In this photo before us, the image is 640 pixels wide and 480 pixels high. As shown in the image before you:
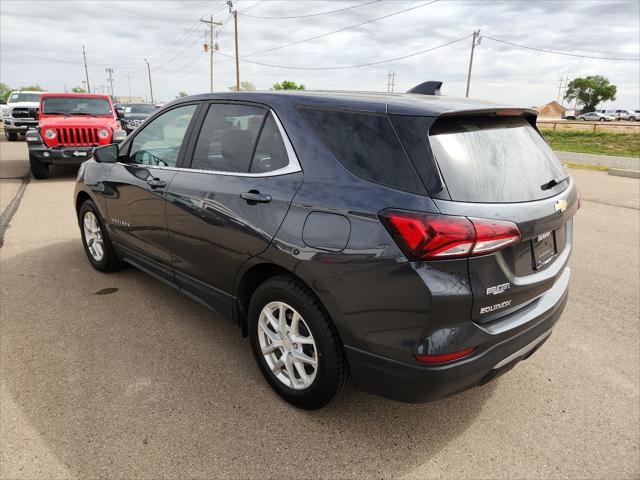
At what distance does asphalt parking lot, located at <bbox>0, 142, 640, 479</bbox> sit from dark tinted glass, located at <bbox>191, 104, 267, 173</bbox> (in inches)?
52.2

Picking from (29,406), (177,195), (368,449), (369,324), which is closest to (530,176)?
(369,324)

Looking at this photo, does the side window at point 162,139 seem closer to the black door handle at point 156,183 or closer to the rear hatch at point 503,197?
the black door handle at point 156,183

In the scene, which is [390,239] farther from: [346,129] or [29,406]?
[29,406]

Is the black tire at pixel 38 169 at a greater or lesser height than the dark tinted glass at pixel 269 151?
lesser

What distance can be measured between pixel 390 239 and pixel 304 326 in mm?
811

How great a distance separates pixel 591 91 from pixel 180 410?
111 metres

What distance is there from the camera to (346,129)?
226 cm

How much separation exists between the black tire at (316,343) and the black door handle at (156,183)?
48.7 inches

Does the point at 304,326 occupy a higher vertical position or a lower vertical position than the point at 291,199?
lower

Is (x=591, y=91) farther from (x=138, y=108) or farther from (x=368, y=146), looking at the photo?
(x=368, y=146)

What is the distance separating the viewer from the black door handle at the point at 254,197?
249 cm

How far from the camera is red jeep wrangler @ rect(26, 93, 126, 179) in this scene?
9992mm

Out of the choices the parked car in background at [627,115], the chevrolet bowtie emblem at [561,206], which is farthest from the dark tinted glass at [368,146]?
the parked car in background at [627,115]

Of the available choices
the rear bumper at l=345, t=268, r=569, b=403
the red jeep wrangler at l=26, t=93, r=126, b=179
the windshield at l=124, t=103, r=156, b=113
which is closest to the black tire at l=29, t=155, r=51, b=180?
the red jeep wrangler at l=26, t=93, r=126, b=179
